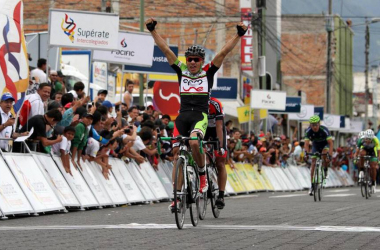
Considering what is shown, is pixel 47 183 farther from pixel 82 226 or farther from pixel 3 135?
pixel 82 226

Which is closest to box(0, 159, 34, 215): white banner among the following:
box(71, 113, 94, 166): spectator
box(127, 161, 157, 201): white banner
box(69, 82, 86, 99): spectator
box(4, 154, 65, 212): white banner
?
box(4, 154, 65, 212): white banner

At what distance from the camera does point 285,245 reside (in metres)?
10.0

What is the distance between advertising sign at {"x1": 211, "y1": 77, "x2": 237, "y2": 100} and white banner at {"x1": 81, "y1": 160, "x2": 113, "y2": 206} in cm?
1909

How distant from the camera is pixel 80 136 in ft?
60.6

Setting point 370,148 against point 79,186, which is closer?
point 79,186

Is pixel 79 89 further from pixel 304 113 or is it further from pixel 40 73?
pixel 304 113

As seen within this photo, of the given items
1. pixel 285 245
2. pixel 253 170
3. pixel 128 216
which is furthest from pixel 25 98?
pixel 253 170

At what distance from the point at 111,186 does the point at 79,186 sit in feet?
5.73

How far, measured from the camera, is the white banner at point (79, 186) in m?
17.6

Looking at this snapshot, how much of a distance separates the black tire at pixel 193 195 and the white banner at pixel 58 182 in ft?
14.1

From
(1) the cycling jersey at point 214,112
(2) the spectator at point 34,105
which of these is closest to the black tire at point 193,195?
(1) the cycling jersey at point 214,112

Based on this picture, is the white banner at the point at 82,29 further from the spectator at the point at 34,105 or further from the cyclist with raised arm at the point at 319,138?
the cyclist with raised arm at the point at 319,138

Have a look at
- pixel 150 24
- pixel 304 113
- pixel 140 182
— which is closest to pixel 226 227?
pixel 150 24

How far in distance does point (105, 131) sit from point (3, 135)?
4.29 metres
